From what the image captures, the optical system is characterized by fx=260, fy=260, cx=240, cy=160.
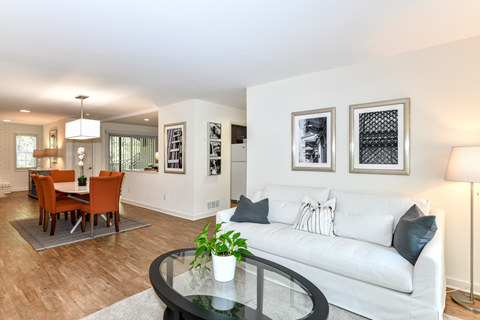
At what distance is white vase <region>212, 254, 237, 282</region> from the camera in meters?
1.76

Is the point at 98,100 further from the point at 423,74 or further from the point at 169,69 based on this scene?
the point at 423,74

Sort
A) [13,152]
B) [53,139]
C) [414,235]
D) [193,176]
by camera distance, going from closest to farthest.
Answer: [414,235]
[193,176]
[53,139]
[13,152]

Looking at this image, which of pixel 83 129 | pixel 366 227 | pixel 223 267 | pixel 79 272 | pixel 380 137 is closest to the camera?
pixel 223 267

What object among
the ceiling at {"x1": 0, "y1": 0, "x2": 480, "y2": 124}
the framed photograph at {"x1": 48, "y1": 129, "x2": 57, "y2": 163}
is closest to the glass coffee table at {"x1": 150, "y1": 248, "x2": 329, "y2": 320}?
the ceiling at {"x1": 0, "y1": 0, "x2": 480, "y2": 124}

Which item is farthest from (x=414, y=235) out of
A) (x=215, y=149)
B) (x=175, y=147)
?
(x=175, y=147)

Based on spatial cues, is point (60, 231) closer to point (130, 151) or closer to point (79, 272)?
point (79, 272)

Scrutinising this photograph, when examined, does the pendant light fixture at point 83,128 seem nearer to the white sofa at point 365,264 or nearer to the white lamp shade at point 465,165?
the white sofa at point 365,264

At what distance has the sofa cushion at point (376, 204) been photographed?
8.05 feet

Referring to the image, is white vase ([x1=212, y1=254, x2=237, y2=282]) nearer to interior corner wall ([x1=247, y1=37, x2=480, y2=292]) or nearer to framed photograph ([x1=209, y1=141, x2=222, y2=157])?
interior corner wall ([x1=247, y1=37, x2=480, y2=292])

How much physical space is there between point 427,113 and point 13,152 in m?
11.0

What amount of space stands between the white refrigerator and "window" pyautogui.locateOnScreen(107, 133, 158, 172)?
3.94 meters

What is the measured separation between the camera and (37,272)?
278cm

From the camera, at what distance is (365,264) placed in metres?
2.00

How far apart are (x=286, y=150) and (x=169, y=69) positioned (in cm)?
191
